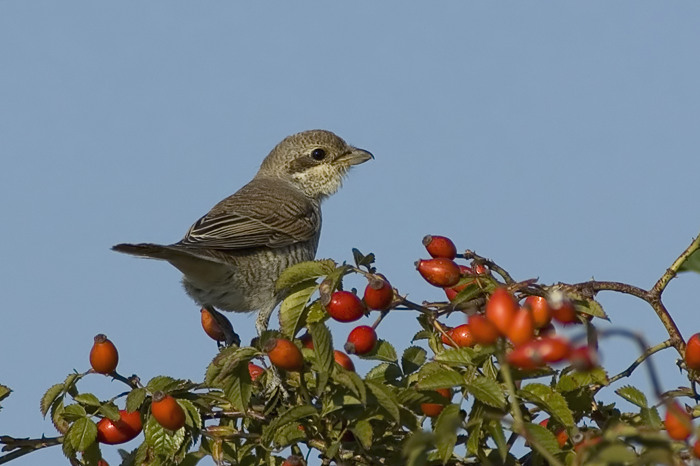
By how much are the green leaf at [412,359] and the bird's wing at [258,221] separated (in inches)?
97.1

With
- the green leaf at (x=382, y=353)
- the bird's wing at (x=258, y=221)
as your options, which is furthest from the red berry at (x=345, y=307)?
the bird's wing at (x=258, y=221)

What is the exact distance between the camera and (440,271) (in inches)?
121

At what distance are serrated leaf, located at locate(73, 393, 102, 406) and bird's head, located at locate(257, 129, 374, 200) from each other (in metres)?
4.31

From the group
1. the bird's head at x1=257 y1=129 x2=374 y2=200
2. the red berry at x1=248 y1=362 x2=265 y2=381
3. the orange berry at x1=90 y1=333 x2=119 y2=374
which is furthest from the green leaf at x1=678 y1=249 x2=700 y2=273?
the bird's head at x1=257 y1=129 x2=374 y2=200

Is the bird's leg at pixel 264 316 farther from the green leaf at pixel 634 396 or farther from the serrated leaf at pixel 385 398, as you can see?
the green leaf at pixel 634 396

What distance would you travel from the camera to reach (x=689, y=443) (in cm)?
176

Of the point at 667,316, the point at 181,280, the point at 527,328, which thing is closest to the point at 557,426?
the point at 667,316

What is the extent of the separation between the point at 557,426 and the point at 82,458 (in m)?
1.37

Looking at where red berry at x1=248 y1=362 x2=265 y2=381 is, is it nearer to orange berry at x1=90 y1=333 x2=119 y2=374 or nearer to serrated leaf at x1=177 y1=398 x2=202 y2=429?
serrated leaf at x1=177 y1=398 x2=202 y2=429

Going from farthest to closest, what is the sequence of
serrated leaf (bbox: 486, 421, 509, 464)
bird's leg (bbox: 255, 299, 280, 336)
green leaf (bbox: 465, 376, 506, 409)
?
bird's leg (bbox: 255, 299, 280, 336) < green leaf (bbox: 465, 376, 506, 409) < serrated leaf (bbox: 486, 421, 509, 464)

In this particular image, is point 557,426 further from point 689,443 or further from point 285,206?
point 285,206

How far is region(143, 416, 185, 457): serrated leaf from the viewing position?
9.68 feet

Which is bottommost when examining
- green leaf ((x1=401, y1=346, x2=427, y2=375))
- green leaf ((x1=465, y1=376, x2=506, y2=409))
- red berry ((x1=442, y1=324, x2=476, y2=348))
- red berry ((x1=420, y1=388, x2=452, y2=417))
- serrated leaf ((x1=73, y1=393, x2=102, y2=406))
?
green leaf ((x1=465, y1=376, x2=506, y2=409))

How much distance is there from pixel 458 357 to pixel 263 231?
3454mm
